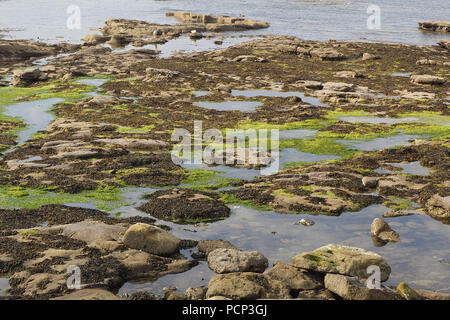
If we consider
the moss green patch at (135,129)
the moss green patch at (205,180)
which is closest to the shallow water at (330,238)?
the moss green patch at (205,180)

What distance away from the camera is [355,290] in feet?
40.0

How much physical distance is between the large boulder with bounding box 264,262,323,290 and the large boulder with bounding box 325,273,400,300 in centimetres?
52

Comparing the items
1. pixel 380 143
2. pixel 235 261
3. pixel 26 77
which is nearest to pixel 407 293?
pixel 235 261

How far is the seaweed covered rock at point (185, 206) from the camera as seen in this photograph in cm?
1842

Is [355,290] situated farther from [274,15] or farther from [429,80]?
[274,15]

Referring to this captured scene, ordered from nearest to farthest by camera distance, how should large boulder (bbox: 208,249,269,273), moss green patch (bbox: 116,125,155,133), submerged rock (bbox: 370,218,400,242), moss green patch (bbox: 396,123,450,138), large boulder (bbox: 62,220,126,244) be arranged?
large boulder (bbox: 208,249,269,273) → large boulder (bbox: 62,220,126,244) → submerged rock (bbox: 370,218,400,242) → moss green patch (bbox: 396,123,450,138) → moss green patch (bbox: 116,125,155,133)

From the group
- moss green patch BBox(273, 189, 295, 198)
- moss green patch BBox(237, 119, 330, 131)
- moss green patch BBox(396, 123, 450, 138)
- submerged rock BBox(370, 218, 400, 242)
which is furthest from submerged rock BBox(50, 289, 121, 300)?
moss green patch BBox(396, 123, 450, 138)

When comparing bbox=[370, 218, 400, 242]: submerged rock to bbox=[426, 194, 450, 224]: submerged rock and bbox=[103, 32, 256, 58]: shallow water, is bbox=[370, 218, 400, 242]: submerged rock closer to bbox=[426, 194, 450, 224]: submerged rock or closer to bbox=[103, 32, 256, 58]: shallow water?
bbox=[426, 194, 450, 224]: submerged rock

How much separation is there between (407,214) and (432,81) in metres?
25.3

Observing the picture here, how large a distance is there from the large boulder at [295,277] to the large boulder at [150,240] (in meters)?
3.15

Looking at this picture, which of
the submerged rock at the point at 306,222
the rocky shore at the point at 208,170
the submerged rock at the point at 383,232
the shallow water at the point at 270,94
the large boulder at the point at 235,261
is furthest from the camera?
the shallow water at the point at 270,94

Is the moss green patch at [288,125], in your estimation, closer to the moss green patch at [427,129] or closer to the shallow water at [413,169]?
the moss green patch at [427,129]

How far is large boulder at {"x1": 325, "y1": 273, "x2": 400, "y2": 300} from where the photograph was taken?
12.0m
